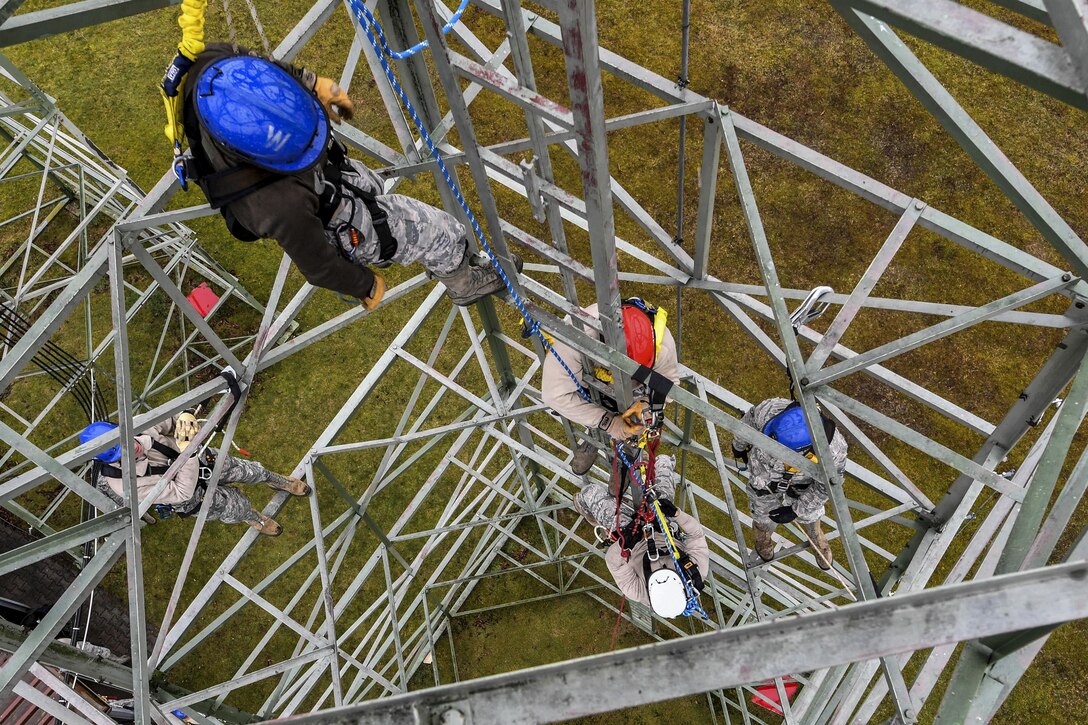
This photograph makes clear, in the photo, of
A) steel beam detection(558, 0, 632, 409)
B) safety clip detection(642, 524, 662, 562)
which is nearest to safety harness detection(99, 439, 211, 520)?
safety clip detection(642, 524, 662, 562)

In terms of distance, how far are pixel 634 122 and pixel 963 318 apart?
10.6ft

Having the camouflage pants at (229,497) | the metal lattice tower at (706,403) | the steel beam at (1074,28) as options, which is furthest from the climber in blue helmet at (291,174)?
the camouflage pants at (229,497)

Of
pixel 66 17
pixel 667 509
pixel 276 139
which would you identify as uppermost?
pixel 66 17

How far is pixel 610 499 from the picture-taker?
890 cm

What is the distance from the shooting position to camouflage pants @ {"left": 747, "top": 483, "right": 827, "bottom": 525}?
27.6 ft

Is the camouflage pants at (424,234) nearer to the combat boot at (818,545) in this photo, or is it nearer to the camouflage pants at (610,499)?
the camouflage pants at (610,499)

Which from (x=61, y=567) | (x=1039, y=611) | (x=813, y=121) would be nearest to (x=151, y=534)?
(x=61, y=567)

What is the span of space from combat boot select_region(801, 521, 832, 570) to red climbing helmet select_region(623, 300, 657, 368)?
370 centimetres

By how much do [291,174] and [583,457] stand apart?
6084 millimetres

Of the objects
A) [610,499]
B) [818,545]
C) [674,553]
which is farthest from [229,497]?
[818,545]

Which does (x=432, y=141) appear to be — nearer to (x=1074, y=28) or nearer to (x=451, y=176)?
(x=451, y=176)

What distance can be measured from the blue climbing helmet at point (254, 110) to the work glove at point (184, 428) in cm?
668

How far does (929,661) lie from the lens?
4.88 m

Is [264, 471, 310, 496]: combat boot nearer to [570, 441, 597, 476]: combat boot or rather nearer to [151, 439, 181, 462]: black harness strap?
[151, 439, 181, 462]: black harness strap
